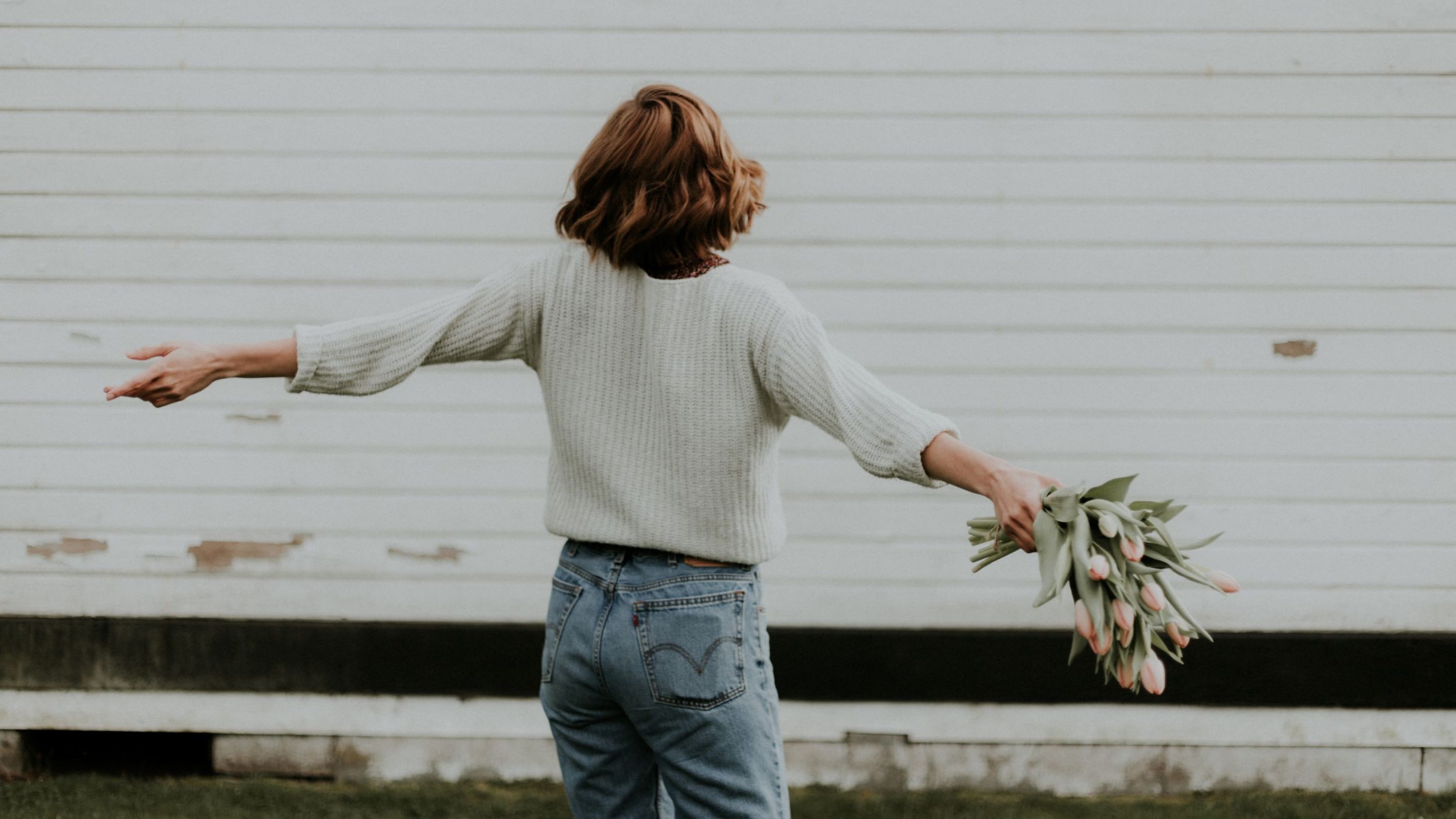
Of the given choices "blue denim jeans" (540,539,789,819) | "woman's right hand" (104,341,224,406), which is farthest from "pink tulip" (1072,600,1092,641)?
"woman's right hand" (104,341,224,406)

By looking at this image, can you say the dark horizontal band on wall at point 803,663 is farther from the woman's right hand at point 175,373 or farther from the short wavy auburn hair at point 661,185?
the short wavy auburn hair at point 661,185

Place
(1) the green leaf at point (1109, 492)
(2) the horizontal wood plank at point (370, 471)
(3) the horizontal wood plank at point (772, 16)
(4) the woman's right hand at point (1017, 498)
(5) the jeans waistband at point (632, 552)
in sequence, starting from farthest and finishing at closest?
(2) the horizontal wood plank at point (370, 471) < (3) the horizontal wood plank at point (772, 16) < (5) the jeans waistband at point (632, 552) < (1) the green leaf at point (1109, 492) < (4) the woman's right hand at point (1017, 498)

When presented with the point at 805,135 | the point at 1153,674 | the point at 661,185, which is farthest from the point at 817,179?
the point at 1153,674

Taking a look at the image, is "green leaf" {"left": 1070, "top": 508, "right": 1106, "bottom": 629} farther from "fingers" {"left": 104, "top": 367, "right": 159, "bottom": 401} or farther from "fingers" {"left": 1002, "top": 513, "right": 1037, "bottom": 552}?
"fingers" {"left": 104, "top": 367, "right": 159, "bottom": 401}

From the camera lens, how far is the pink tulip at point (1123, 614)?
1745mm

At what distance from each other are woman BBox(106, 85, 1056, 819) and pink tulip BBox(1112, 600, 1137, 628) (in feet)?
0.70

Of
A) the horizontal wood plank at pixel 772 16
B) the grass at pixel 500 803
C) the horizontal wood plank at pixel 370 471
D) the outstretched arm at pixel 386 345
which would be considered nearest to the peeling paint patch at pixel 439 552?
the horizontal wood plank at pixel 370 471

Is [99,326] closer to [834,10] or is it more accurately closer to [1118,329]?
[834,10]

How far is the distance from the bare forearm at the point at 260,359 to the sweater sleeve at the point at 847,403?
812 mm

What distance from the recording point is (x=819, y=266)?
13.1 feet

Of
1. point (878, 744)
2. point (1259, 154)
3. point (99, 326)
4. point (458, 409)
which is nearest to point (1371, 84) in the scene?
point (1259, 154)

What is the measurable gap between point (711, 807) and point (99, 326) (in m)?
3.15

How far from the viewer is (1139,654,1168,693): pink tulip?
1725mm

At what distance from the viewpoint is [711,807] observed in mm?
1894
